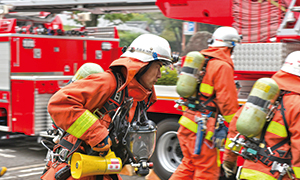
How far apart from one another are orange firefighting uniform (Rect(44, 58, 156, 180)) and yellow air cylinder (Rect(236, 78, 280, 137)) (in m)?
0.93

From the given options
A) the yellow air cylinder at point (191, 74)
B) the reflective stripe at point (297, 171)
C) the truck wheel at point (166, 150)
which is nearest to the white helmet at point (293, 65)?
the reflective stripe at point (297, 171)

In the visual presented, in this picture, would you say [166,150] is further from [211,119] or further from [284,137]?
[284,137]

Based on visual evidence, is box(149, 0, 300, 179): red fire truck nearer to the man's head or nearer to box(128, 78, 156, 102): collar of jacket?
the man's head

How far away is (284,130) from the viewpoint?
2.96 m

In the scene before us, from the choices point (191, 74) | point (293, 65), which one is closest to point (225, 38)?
point (191, 74)

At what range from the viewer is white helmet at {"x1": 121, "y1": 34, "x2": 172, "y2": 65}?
2.95m

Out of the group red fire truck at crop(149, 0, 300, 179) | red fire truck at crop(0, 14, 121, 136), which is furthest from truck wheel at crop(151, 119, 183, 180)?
red fire truck at crop(0, 14, 121, 136)

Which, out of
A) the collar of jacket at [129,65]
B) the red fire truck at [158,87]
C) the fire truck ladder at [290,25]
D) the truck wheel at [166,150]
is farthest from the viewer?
the truck wheel at [166,150]

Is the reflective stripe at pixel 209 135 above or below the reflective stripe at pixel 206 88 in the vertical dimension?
below

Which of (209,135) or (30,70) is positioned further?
(30,70)

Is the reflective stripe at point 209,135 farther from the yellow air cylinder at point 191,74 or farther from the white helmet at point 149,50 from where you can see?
the white helmet at point 149,50

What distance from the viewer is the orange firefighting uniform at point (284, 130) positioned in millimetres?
2898

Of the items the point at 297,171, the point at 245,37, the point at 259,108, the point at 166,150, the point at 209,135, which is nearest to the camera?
the point at 297,171

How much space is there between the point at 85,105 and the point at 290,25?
299 centimetres
